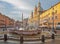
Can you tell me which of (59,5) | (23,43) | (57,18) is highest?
(59,5)

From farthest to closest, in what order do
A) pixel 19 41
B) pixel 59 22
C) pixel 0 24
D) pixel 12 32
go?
pixel 0 24, pixel 59 22, pixel 12 32, pixel 19 41

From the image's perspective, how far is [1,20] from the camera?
13800 cm

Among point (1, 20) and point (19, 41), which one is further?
point (1, 20)

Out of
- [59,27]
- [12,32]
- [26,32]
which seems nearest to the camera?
[26,32]

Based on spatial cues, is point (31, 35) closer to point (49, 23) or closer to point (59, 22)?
point (59, 22)

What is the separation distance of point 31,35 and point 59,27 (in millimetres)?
43136

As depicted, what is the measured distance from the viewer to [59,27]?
82.4 metres

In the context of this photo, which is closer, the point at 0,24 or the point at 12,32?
the point at 12,32

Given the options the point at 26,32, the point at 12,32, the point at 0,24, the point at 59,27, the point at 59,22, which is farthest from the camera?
the point at 0,24

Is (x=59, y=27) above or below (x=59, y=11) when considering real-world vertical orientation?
below

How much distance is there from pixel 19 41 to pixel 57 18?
63190 millimetres

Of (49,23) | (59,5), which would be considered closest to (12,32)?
(59,5)

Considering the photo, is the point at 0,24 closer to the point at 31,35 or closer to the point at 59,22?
the point at 59,22

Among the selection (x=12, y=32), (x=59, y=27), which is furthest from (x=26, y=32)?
(x=59, y=27)
